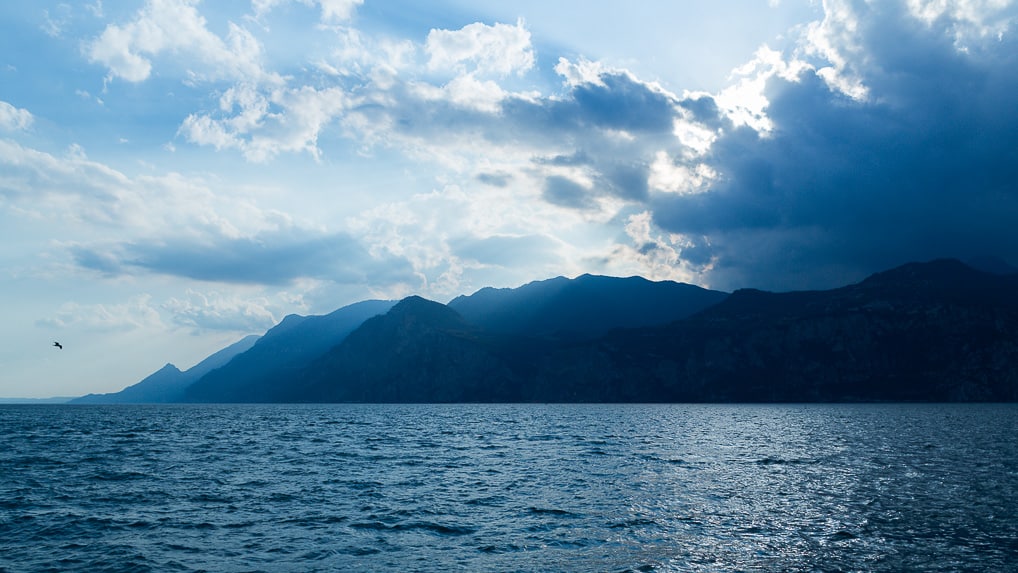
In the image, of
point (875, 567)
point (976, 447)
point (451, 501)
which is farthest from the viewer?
point (976, 447)

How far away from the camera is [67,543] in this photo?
3219 cm

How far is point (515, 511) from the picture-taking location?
39.5m

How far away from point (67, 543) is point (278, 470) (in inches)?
1117

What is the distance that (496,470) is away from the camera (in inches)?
2367

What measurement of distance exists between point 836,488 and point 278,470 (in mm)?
48735

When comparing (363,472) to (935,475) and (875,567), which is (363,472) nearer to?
(875,567)

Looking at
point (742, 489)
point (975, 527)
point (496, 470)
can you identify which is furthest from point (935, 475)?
point (496, 470)

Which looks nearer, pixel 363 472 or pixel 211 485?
pixel 211 485

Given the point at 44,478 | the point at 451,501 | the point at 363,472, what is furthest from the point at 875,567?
the point at 44,478

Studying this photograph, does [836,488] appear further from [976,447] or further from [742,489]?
[976,447]

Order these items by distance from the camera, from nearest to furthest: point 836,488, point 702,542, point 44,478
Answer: point 702,542, point 836,488, point 44,478

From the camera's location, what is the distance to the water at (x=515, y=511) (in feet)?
94.2

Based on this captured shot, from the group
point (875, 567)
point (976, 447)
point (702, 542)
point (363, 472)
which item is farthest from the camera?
point (976, 447)

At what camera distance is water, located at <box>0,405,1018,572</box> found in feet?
94.2
